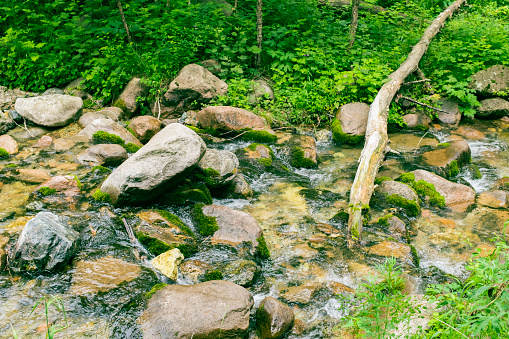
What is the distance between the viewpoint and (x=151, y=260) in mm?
4324

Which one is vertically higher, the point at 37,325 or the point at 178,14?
the point at 178,14

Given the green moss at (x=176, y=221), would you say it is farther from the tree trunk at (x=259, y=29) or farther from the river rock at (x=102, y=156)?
the tree trunk at (x=259, y=29)

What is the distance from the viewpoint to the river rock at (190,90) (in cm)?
911

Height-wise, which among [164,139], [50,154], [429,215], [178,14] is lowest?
[429,215]

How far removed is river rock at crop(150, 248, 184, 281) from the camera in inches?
161

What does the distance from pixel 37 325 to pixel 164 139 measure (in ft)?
9.16

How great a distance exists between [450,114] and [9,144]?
1069 cm

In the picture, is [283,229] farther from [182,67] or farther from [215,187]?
[182,67]

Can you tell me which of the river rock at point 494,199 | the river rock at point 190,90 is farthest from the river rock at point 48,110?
the river rock at point 494,199

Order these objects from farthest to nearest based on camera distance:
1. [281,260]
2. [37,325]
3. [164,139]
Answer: [164,139] → [281,260] → [37,325]

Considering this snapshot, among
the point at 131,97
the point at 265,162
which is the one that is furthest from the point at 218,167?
the point at 131,97

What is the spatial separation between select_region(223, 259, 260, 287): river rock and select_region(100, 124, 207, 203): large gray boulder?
158 centimetres

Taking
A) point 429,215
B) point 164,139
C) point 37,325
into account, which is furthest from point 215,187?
point 429,215

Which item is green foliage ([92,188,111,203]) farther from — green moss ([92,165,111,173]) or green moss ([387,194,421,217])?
green moss ([387,194,421,217])
